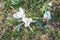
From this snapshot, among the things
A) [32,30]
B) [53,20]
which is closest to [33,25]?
[32,30]

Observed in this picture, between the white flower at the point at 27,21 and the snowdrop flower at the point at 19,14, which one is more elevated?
the snowdrop flower at the point at 19,14

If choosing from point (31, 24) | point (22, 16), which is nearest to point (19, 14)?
point (22, 16)

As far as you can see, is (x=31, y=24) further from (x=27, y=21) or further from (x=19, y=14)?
(x=19, y=14)

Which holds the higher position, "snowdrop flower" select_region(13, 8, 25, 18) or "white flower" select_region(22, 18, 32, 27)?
"snowdrop flower" select_region(13, 8, 25, 18)

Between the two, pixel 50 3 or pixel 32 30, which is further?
pixel 50 3

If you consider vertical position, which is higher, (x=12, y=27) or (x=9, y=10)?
(x=9, y=10)

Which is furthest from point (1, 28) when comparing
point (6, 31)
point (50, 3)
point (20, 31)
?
point (50, 3)

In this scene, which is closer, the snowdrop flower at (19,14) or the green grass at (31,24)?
the green grass at (31,24)

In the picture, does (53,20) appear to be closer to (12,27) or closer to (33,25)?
(33,25)

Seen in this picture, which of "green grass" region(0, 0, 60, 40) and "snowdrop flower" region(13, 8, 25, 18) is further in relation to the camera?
"snowdrop flower" region(13, 8, 25, 18)

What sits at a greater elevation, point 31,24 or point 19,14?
point 19,14
